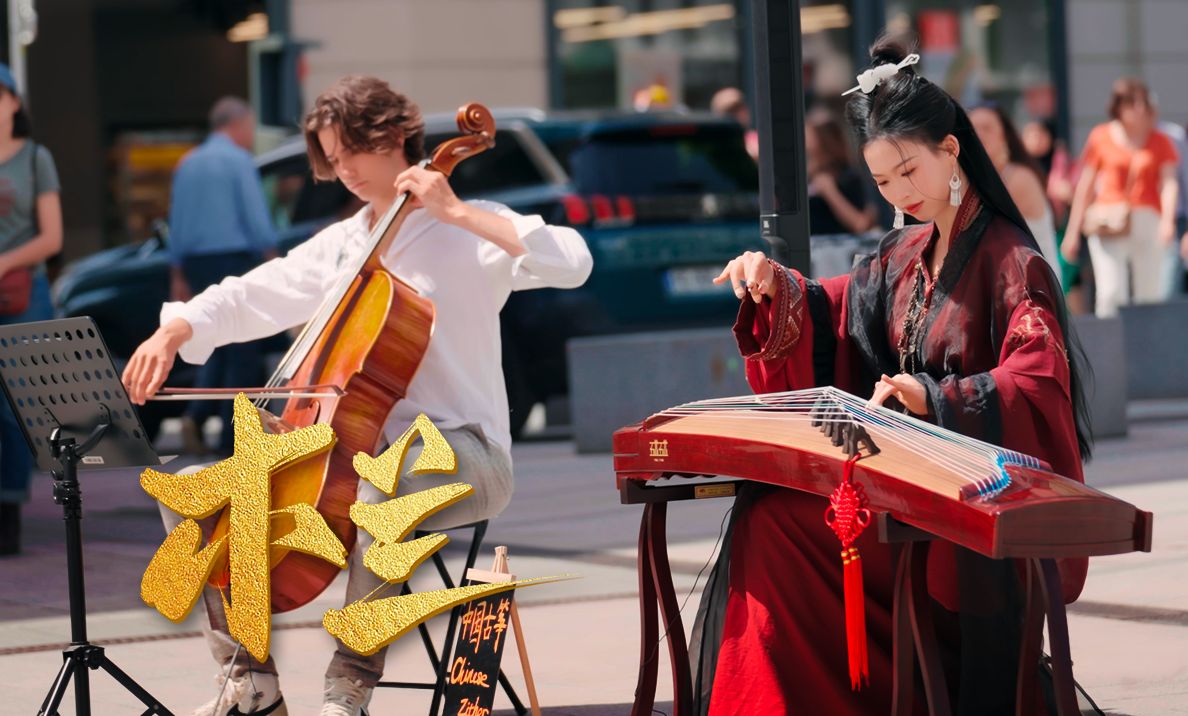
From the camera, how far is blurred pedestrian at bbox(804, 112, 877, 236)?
10391 millimetres

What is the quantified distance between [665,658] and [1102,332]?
5255 mm

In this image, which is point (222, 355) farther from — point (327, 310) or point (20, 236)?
point (327, 310)

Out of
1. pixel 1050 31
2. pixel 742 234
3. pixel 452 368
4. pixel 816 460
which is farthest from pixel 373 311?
pixel 1050 31

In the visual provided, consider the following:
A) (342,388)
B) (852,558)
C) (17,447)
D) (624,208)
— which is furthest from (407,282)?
(624,208)

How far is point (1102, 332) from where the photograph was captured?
9867mm

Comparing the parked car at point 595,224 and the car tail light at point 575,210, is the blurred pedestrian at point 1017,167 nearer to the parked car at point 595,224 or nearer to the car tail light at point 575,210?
the parked car at point 595,224

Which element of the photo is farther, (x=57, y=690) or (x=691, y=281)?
(x=691, y=281)

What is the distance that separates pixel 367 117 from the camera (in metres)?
4.50

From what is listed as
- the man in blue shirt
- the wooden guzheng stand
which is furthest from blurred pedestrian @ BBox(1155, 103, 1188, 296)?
the wooden guzheng stand

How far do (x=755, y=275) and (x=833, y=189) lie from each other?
262 inches

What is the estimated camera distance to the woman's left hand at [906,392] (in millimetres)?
3498

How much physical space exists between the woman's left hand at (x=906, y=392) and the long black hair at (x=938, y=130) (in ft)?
1.22

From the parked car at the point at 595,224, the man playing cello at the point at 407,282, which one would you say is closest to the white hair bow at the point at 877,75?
the man playing cello at the point at 407,282

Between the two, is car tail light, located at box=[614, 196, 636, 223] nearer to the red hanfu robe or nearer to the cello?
the cello
